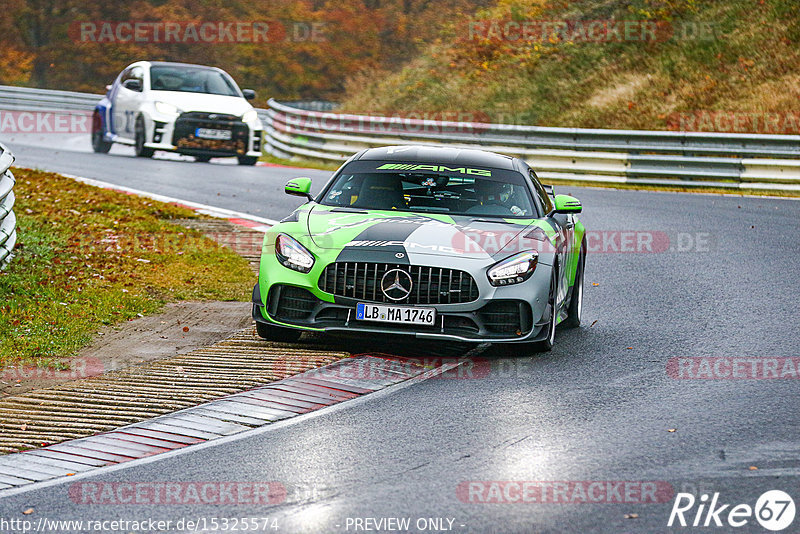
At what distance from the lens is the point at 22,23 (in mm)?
51094

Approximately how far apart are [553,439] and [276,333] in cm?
301

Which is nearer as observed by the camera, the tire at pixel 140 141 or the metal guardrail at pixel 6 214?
the metal guardrail at pixel 6 214

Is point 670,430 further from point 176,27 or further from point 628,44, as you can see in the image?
point 176,27

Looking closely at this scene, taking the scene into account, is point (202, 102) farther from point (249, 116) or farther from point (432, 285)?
point (432, 285)

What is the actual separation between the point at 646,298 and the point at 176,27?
41674mm

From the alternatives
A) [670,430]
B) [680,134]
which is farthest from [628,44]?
[670,430]

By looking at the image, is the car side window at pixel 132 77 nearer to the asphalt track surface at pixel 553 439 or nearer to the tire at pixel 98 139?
the tire at pixel 98 139

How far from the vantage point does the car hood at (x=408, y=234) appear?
8.46 meters

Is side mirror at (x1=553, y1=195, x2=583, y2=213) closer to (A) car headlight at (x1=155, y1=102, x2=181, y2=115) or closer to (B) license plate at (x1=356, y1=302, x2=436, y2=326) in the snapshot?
(B) license plate at (x1=356, y1=302, x2=436, y2=326)

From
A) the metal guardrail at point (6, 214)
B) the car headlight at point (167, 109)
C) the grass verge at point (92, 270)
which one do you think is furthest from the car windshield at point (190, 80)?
the metal guardrail at point (6, 214)

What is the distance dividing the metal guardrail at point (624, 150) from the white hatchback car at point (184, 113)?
2.74 m

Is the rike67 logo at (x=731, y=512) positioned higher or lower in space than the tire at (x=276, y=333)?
higher

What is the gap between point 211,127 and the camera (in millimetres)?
22969

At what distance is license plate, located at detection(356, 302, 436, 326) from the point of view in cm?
830
